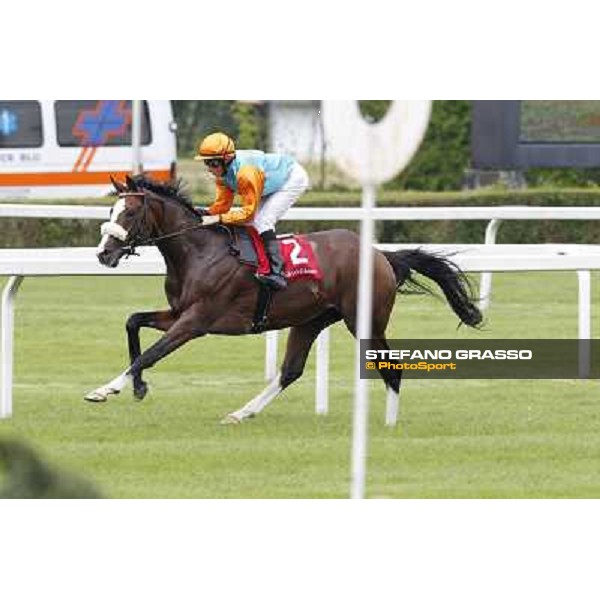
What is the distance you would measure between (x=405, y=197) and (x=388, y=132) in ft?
45.9

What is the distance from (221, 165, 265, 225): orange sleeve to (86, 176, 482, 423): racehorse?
0.24 meters

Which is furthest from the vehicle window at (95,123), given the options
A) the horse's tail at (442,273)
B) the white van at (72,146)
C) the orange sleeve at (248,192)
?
the orange sleeve at (248,192)

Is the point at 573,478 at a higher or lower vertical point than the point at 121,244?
lower

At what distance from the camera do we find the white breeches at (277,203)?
8.86 m

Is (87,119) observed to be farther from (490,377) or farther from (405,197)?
(490,377)

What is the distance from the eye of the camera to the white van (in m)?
25.3

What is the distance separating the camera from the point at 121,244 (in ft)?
28.2

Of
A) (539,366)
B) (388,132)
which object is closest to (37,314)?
(539,366)

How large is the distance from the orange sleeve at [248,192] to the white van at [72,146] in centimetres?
1621

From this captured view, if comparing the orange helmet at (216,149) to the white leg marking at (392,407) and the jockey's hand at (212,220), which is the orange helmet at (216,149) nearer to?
the jockey's hand at (212,220)

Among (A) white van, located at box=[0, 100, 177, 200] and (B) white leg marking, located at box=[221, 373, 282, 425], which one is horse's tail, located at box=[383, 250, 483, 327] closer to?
(B) white leg marking, located at box=[221, 373, 282, 425]

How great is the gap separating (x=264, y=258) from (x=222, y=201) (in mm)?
321

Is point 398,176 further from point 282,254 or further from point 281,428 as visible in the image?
point 281,428

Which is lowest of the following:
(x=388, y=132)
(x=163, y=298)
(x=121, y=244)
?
(x=163, y=298)
